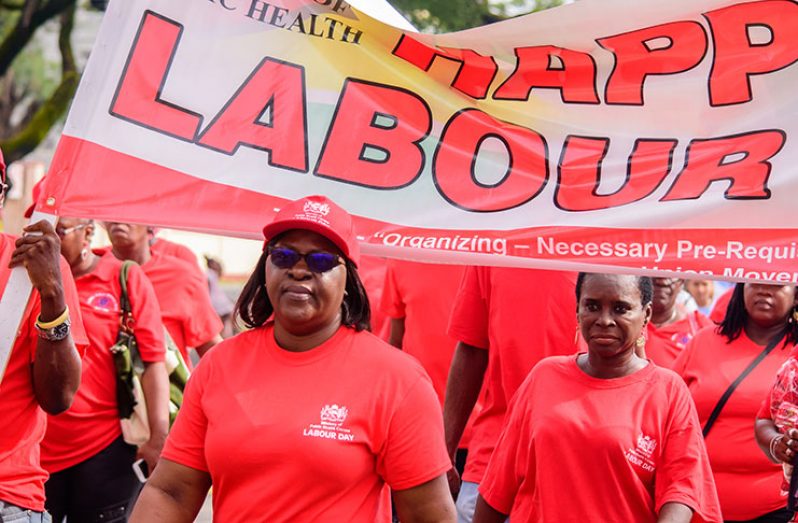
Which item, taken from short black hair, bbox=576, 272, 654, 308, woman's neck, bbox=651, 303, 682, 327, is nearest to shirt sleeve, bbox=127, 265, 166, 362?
short black hair, bbox=576, 272, 654, 308

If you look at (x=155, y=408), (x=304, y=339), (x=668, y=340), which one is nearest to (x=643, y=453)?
(x=304, y=339)

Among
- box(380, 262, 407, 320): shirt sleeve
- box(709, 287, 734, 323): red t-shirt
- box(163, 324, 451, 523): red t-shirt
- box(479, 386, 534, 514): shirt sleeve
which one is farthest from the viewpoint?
box(709, 287, 734, 323): red t-shirt

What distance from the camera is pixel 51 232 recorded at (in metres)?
4.39

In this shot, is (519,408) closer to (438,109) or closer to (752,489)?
(438,109)

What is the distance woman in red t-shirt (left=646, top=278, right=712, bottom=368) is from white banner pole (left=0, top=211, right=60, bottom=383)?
451 cm

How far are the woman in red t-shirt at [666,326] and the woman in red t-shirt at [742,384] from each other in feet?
2.50

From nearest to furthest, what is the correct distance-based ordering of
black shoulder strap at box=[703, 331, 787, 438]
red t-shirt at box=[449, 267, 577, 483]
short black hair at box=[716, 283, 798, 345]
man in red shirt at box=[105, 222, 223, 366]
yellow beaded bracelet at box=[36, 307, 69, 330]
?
yellow beaded bracelet at box=[36, 307, 69, 330], red t-shirt at box=[449, 267, 577, 483], black shoulder strap at box=[703, 331, 787, 438], short black hair at box=[716, 283, 798, 345], man in red shirt at box=[105, 222, 223, 366]

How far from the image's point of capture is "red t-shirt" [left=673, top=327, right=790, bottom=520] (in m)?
6.60

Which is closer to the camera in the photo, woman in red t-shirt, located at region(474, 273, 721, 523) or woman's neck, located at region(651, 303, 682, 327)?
woman in red t-shirt, located at region(474, 273, 721, 523)

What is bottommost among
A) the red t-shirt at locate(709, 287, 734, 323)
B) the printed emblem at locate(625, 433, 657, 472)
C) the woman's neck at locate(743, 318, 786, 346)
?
the printed emblem at locate(625, 433, 657, 472)

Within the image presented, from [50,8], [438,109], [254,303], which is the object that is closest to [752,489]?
[438,109]

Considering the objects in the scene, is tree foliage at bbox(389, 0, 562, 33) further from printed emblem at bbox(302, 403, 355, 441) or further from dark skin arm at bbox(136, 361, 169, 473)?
printed emblem at bbox(302, 403, 355, 441)

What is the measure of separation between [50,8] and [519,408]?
15588 mm

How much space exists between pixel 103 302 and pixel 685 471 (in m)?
3.10
